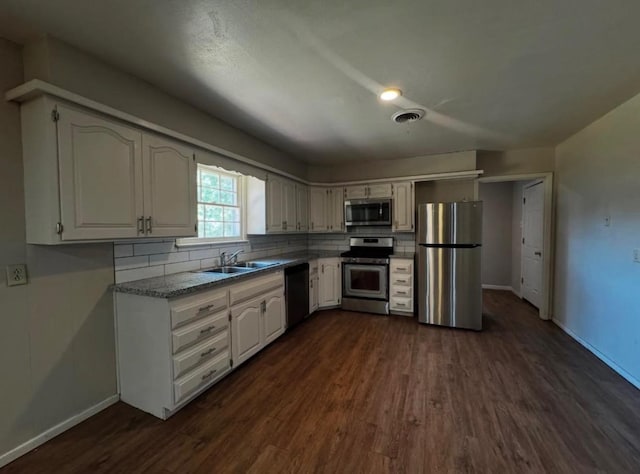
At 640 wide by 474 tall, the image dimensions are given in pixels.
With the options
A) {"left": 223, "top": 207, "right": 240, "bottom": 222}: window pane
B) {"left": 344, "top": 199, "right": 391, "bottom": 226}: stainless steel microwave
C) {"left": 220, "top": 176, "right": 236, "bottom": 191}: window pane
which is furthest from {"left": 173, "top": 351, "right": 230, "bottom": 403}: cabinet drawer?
{"left": 344, "top": 199, "right": 391, "bottom": 226}: stainless steel microwave

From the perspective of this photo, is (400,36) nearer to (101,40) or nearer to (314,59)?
(314,59)

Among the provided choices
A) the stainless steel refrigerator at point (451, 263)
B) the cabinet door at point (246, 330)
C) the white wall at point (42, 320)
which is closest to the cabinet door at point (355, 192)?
the stainless steel refrigerator at point (451, 263)

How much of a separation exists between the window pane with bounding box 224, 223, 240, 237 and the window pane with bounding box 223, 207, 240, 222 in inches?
2.4

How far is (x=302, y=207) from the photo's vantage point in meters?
4.41

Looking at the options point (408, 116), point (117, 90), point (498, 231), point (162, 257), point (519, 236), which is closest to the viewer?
point (117, 90)

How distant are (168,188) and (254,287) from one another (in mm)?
1205

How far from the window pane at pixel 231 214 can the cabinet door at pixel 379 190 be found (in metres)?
2.09

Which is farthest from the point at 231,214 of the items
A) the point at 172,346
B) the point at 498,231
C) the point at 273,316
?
the point at 498,231

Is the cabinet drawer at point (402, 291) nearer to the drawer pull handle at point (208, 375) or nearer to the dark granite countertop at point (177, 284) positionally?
the dark granite countertop at point (177, 284)

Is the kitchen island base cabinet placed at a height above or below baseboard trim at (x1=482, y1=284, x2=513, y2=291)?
above

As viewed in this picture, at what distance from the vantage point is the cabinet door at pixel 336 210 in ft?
15.0

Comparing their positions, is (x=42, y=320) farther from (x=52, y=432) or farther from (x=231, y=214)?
(x=231, y=214)

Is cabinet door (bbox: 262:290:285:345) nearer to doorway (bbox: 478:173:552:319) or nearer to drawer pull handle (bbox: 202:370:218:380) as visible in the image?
drawer pull handle (bbox: 202:370:218:380)

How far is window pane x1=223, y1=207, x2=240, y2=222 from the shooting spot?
3318mm
